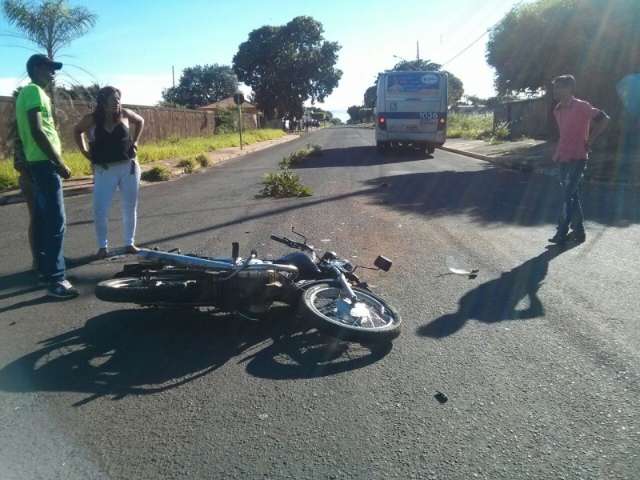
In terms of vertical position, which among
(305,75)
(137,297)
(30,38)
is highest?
(305,75)

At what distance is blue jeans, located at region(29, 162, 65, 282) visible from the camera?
531cm

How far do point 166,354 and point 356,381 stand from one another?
4.31ft

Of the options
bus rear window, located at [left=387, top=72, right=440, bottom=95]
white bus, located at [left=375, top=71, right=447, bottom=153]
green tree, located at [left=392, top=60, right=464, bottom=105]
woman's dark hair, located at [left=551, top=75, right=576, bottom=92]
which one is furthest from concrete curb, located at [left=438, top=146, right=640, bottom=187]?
green tree, located at [left=392, top=60, right=464, bottom=105]

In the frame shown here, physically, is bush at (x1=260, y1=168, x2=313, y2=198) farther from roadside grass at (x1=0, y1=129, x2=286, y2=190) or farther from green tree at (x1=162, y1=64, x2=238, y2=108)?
green tree at (x1=162, y1=64, x2=238, y2=108)

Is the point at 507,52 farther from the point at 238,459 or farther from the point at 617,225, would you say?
the point at 238,459

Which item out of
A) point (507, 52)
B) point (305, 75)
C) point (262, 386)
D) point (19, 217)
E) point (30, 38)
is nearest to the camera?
point (262, 386)

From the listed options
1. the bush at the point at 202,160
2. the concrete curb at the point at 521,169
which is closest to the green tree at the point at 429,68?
the concrete curb at the point at 521,169

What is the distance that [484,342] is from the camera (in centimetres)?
423

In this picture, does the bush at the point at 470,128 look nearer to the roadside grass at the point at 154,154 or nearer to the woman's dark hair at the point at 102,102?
the roadside grass at the point at 154,154

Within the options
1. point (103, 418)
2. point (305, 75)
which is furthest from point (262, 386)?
point (305, 75)

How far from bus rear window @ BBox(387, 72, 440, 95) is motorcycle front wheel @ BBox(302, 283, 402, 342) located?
18.9m

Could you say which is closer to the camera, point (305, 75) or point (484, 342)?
point (484, 342)

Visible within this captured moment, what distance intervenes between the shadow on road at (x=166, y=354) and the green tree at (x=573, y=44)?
17.0 meters

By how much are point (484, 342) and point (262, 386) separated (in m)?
1.65
